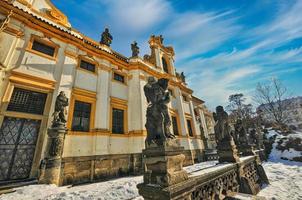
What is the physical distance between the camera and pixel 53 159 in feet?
23.7

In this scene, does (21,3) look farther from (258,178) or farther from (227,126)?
(258,178)

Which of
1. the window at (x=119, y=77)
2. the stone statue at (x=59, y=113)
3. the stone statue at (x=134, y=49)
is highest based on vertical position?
the stone statue at (x=134, y=49)

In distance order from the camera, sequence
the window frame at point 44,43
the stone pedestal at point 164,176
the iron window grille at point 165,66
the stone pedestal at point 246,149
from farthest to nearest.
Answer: the iron window grille at point 165,66 → the stone pedestal at point 246,149 → the window frame at point 44,43 → the stone pedestal at point 164,176

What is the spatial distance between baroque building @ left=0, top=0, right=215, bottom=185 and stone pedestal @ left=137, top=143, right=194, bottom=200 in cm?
676

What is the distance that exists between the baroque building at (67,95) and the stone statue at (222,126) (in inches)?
233

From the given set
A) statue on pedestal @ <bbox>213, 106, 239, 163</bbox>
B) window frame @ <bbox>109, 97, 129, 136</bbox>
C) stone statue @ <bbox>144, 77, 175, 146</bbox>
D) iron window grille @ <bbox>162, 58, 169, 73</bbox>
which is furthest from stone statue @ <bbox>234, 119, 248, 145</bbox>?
iron window grille @ <bbox>162, 58, 169, 73</bbox>

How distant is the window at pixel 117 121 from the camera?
456 inches

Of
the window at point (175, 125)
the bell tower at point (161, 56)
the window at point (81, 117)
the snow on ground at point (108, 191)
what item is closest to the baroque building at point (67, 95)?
the window at point (81, 117)

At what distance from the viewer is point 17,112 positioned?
25.0ft

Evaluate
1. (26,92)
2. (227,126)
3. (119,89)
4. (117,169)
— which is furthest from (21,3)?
(227,126)

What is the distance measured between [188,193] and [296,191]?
25.6ft

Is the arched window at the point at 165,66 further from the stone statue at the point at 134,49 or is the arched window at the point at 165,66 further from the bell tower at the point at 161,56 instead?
the stone statue at the point at 134,49

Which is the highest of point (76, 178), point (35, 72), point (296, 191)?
point (35, 72)

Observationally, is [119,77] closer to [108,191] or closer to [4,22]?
[4,22]
